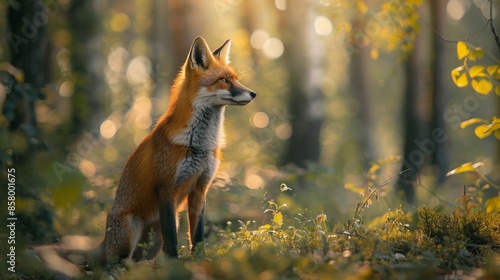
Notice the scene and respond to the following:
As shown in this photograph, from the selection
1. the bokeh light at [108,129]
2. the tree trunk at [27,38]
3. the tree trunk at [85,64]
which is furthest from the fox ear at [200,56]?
the bokeh light at [108,129]

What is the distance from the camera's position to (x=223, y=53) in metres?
7.78

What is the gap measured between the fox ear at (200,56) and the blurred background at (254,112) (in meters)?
0.78

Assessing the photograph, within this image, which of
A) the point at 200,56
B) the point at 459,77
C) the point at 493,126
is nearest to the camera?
the point at 493,126

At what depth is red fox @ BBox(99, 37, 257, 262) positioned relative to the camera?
22.7 feet

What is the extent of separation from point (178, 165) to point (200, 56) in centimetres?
132

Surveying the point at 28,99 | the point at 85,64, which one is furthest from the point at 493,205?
the point at 85,64

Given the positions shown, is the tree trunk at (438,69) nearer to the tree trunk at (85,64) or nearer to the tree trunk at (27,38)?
the tree trunk at (85,64)

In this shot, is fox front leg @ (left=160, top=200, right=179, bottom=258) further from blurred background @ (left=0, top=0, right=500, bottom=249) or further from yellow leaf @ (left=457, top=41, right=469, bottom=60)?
yellow leaf @ (left=457, top=41, right=469, bottom=60)

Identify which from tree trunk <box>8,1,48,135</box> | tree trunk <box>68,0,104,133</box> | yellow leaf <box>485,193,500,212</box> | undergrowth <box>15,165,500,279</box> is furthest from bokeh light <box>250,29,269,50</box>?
undergrowth <box>15,165,500,279</box>

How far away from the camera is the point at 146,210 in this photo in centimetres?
711

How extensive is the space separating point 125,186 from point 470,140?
46117 mm

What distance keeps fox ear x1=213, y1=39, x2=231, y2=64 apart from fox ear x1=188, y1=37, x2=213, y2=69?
13.4 inches

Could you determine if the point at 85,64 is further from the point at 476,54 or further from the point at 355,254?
the point at 355,254

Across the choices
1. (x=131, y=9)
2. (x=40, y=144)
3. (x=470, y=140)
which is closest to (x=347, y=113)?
(x=470, y=140)
